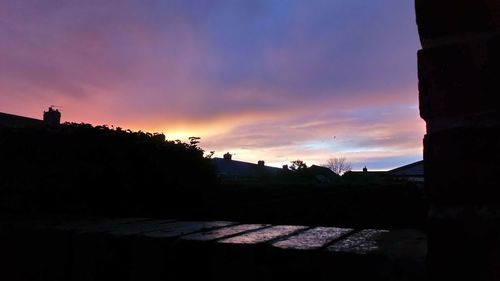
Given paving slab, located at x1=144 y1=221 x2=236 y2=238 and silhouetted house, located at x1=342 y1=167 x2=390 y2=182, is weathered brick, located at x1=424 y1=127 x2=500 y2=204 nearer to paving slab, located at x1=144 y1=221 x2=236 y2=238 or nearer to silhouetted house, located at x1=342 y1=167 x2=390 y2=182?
paving slab, located at x1=144 y1=221 x2=236 y2=238

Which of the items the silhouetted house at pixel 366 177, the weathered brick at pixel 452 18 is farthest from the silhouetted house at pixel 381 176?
the weathered brick at pixel 452 18

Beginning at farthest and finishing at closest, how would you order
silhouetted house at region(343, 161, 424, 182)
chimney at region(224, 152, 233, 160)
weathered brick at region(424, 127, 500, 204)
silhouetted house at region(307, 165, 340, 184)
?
chimney at region(224, 152, 233, 160) < silhouetted house at region(343, 161, 424, 182) < silhouetted house at region(307, 165, 340, 184) < weathered brick at region(424, 127, 500, 204)

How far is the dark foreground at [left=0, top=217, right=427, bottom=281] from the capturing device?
1.41m

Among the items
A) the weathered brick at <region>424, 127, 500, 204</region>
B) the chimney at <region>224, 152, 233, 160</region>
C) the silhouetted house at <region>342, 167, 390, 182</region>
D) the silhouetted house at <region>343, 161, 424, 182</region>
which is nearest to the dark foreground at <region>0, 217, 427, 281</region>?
the weathered brick at <region>424, 127, 500, 204</region>

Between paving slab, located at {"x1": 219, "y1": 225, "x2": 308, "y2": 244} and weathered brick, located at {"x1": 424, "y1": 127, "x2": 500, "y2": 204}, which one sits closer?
weathered brick, located at {"x1": 424, "y1": 127, "x2": 500, "y2": 204}

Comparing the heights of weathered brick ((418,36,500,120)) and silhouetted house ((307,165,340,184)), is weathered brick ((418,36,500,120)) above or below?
below

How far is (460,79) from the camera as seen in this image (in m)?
1.17

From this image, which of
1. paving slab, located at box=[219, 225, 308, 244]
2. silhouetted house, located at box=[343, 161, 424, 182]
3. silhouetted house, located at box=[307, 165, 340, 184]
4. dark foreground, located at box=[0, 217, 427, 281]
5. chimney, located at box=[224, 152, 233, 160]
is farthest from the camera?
chimney, located at box=[224, 152, 233, 160]

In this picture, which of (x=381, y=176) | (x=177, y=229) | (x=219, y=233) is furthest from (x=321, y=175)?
(x=219, y=233)

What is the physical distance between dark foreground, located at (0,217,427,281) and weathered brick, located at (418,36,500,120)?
1.52 feet

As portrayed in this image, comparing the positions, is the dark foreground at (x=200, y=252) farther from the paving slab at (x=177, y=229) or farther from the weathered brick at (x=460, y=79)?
the weathered brick at (x=460, y=79)

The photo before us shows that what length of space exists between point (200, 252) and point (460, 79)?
1156mm

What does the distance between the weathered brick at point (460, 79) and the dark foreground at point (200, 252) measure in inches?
18.3

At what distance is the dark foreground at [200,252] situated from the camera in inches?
55.6
